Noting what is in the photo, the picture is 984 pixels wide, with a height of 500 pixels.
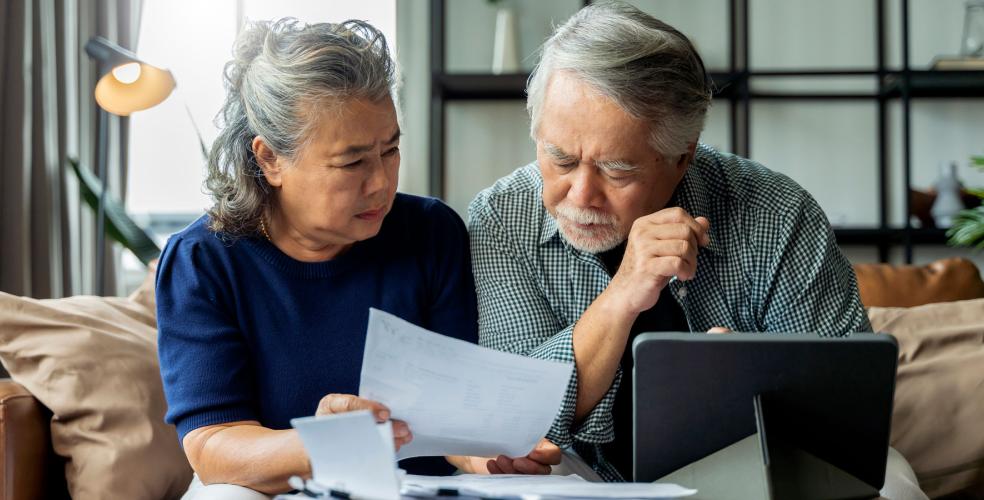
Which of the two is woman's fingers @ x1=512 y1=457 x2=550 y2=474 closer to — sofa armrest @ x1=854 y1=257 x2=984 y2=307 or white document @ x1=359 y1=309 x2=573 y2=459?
white document @ x1=359 y1=309 x2=573 y2=459

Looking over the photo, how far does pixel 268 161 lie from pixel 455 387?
0.58 metres

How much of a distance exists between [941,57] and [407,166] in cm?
219

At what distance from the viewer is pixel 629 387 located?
155 centimetres

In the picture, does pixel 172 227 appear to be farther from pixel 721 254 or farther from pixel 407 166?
pixel 721 254

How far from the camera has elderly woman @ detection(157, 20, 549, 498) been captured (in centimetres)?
137

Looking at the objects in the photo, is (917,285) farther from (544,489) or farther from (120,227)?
(120,227)

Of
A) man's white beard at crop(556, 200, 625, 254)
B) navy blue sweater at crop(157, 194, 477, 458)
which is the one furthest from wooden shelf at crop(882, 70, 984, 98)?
navy blue sweater at crop(157, 194, 477, 458)

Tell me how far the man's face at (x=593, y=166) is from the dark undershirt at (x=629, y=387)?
0.11 m

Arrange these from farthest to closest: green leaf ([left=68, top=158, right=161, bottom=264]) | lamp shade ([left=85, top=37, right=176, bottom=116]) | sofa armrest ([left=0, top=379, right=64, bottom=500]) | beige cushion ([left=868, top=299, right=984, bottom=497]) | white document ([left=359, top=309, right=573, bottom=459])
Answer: green leaf ([left=68, top=158, right=161, bottom=264]) < lamp shade ([left=85, top=37, right=176, bottom=116]) < beige cushion ([left=868, top=299, right=984, bottom=497]) < sofa armrest ([left=0, top=379, right=64, bottom=500]) < white document ([left=359, top=309, right=573, bottom=459])

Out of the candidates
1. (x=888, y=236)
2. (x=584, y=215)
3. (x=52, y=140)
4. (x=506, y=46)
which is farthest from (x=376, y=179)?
(x=888, y=236)

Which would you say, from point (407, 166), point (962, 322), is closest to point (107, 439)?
point (962, 322)

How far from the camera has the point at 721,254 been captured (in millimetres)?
1557

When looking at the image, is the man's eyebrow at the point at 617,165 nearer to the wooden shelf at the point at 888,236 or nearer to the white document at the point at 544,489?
the white document at the point at 544,489

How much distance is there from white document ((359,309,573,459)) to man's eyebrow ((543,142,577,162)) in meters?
0.43
